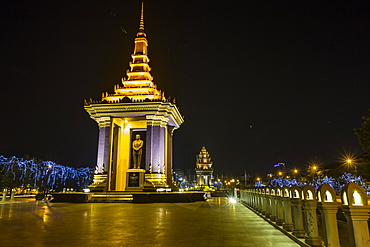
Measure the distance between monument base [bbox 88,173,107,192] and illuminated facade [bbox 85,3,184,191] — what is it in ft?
0.70

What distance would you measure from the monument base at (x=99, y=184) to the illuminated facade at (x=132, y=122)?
0.21 meters

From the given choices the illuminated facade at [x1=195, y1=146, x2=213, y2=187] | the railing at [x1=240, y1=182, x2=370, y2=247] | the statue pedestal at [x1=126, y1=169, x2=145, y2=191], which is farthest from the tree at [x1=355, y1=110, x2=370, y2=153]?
the illuminated facade at [x1=195, y1=146, x2=213, y2=187]

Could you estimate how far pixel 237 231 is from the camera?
9000 mm

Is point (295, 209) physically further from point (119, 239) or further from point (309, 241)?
point (119, 239)

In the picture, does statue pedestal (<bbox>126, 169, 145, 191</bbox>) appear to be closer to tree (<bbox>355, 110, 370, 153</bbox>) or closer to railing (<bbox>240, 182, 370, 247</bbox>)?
tree (<bbox>355, 110, 370, 153</bbox>)

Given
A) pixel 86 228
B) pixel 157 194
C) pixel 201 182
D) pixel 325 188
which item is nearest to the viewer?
pixel 325 188

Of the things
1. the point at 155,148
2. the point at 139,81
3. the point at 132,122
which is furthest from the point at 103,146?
the point at 139,81

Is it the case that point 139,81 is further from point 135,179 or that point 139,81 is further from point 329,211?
point 329,211

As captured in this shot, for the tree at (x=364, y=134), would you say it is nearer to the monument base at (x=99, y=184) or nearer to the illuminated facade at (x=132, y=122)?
the illuminated facade at (x=132, y=122)

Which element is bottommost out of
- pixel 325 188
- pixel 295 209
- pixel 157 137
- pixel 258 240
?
pixel 258 240

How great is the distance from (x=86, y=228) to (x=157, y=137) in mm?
22504

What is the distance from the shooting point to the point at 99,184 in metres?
29.8

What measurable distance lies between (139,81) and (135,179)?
38.5ft

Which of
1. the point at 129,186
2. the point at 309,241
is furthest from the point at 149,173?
the point at 309,241
